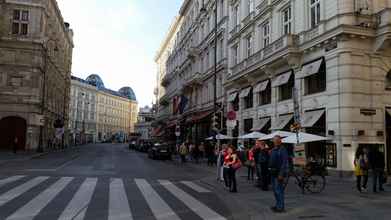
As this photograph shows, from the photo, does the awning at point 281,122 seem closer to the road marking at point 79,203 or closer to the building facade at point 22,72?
the road marking at point 79,203

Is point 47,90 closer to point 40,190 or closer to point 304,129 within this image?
point 304,129

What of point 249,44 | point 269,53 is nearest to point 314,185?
point 269,53

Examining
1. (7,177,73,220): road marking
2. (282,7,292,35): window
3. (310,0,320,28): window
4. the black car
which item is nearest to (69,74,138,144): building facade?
the black car

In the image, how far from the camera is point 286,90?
25781 millimetres

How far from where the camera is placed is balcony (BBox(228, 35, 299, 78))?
23391mm

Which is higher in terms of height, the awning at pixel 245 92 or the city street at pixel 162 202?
the awning at pixel 245 92

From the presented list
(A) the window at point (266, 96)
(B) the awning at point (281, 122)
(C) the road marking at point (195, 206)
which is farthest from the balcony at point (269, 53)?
(C) the road marking at point (195, 206)

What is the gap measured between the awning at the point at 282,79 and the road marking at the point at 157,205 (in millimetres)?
13247

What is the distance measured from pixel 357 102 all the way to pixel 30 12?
39.8 metres

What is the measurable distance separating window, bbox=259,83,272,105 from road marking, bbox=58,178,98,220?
55.6 ft

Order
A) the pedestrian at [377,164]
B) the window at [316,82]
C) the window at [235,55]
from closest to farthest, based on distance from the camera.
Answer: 1. the pedestrian at [377,164]
2. the window at [316,82]
3. the window at [235,55]

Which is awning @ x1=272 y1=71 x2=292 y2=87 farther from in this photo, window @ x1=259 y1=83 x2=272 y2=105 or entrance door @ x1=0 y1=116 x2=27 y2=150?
entrance door @ x1=0 y1=116 x2=27 y2=150

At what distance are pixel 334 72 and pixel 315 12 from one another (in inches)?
172

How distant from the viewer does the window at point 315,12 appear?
72.5 ft
